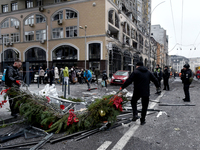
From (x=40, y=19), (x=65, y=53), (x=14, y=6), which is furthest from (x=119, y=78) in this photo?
(x=14, y=6)

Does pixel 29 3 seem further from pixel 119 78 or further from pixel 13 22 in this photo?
pixel 119 78

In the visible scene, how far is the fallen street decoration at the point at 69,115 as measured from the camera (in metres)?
4.14

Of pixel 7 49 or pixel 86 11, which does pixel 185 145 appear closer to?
pixel 86 11

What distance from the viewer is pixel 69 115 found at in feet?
13.9

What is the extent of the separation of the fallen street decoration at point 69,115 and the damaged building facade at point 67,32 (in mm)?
21505

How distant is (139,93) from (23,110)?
10.3ft

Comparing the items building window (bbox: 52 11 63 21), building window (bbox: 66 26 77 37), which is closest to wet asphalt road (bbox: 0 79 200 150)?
building window (bbox: 66 26 77 37)

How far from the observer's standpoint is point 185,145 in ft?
11.4

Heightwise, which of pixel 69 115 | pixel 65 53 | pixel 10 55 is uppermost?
pixel 10 55

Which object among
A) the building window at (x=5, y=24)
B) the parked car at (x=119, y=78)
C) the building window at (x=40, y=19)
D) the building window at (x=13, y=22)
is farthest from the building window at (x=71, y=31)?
the parked car at (x=119, y=78)

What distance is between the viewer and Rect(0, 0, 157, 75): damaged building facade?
27594 millimetres

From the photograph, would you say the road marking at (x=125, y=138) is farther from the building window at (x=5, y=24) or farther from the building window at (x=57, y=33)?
the building window at (x=5, y=24)

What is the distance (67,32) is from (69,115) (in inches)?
1073

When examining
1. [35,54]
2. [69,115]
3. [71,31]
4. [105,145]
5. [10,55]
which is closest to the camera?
[105,145]
